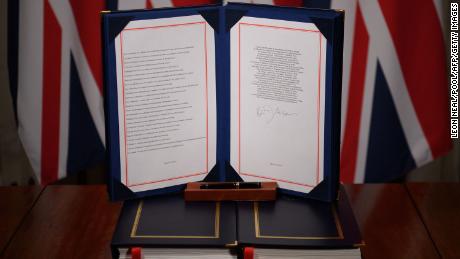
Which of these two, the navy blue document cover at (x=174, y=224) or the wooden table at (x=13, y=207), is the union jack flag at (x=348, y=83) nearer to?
the wooden table at (x=13, y=207)

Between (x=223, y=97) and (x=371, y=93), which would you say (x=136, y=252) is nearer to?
(x=223, y=97)

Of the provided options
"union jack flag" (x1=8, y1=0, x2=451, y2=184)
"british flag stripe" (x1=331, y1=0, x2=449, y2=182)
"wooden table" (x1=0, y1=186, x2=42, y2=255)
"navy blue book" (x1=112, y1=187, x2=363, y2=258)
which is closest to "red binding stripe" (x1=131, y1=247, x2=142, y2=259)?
"navy blue book" (x1=112, y1=187, x2=363, y2=258)

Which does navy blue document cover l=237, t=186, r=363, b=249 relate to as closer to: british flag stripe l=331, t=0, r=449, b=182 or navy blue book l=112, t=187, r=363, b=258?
navy blue book l=112, t=187, r=363, b=258

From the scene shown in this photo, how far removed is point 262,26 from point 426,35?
0.74 meters

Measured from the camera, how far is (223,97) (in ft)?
4.04

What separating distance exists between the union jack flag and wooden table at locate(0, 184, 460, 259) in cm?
41

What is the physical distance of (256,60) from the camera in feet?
3.92

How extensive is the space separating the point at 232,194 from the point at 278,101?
0.19 m

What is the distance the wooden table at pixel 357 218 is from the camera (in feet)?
3.85

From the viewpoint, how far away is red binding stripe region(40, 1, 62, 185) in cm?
174

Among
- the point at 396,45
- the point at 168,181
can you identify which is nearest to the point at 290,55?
the point at 168,181

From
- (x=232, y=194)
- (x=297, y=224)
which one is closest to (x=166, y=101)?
(x=232, y=194)

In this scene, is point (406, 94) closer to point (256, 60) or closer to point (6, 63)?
point (256, 60)

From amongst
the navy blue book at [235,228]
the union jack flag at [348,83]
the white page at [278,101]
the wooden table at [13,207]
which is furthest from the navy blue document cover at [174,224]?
the union jack flag at [348,83]
